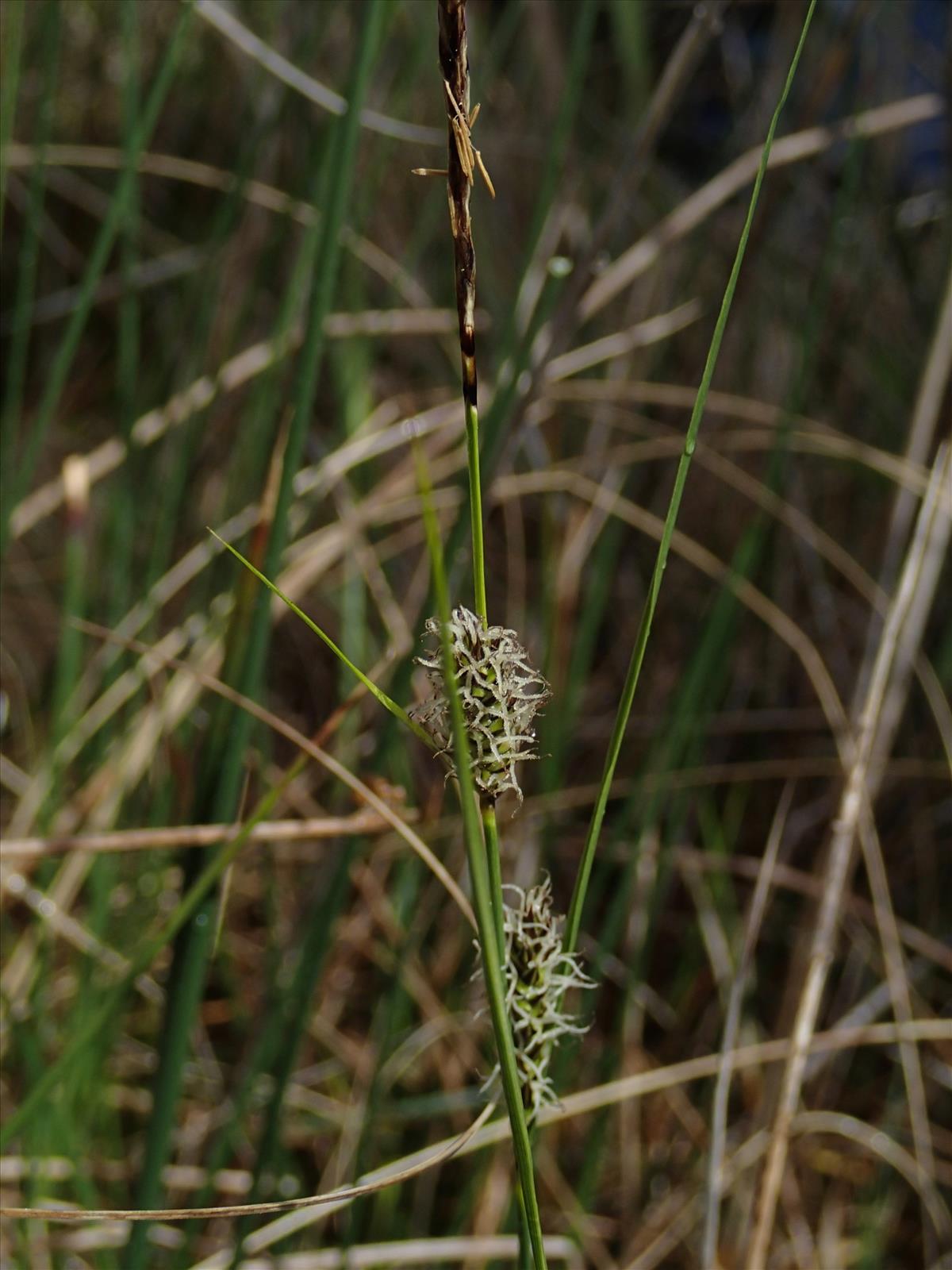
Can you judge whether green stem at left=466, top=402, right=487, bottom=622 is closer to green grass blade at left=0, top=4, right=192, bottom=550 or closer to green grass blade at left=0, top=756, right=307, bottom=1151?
green grass blade at left=0, top=756, right=307, bottom=1151

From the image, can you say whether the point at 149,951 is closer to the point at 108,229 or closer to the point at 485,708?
the point at 485,708

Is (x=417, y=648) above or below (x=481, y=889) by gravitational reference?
above

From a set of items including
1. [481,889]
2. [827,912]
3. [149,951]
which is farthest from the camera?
[827,912]

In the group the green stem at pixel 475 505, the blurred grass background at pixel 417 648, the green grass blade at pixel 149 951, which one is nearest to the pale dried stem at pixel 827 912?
the blurred grass background at pixel 417 648

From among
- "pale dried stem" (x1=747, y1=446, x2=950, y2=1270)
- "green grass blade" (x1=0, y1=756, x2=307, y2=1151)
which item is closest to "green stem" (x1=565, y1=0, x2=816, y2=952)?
"green grass blade" (x1=0, y1=756, x2=307, y2=1151)

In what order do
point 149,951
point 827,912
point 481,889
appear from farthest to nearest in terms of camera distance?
point 827,912, point 149,951, point 481,889

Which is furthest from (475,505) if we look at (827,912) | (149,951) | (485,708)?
(827,912)

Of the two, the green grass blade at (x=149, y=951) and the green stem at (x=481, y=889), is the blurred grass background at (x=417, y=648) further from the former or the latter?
the green stem at (x=481, y=889)
